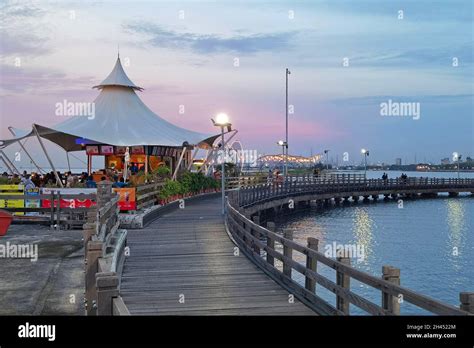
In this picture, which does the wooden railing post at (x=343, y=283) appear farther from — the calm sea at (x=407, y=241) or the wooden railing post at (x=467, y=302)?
the calm sea at (x=407, y=241)

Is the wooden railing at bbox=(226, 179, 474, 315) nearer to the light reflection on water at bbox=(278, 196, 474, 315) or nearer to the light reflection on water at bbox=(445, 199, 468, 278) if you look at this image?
the light reflection on water at bbox=(278, 196, 474, 315)

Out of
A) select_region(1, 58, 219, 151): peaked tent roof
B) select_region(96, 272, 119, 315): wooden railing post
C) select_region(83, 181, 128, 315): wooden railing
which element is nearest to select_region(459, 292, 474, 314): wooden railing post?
select_region(83, 181, 128, 315): wooden railing

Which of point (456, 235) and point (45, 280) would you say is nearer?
point (45, 280)

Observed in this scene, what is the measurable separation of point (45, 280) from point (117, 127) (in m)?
24.4

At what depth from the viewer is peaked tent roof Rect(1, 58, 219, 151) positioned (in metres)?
35.2

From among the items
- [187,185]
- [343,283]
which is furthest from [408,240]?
[343,283]

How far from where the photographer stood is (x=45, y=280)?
12961mm

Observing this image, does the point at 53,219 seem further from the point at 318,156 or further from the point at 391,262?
the point at 318,156

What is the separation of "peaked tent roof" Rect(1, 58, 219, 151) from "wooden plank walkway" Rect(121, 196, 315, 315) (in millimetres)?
17274

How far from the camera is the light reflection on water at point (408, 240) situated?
72.9ft

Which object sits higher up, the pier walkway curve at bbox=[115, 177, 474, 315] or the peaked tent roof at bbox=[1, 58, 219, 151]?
the peaked tent roof at bbox=[1, 58, 219, 151]

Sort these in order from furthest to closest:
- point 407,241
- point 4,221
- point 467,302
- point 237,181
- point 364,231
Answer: point 237,181, point 364,231, point 407,241, point 4,221, point 467,302

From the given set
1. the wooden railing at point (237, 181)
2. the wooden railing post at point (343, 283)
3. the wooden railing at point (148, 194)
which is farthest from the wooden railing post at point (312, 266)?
the wooden railing at point (237, 181)

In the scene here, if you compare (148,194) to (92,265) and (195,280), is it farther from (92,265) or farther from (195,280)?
(92,265)
